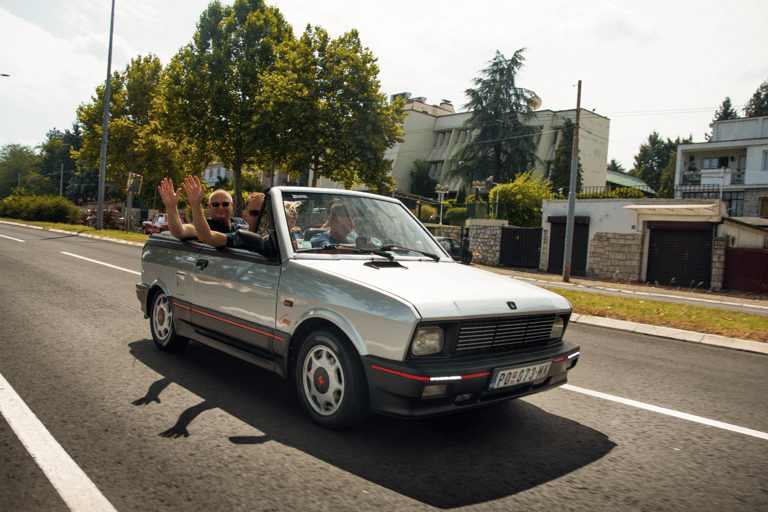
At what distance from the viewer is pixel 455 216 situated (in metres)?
39.5

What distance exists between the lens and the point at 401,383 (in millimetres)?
3105

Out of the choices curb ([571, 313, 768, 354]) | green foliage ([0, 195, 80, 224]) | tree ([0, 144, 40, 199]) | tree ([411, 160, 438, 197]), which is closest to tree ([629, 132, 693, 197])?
tree ([411, 160, 438, 197])

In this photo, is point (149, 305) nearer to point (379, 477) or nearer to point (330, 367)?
point (330, 367)

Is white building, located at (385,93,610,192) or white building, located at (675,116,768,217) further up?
white building, located at (385,93,610,192)

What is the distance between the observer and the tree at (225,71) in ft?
127

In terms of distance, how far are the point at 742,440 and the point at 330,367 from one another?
9.44 feet

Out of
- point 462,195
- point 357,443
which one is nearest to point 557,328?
point 357,443

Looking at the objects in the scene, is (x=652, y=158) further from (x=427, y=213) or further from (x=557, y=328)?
(x=557, y=328)

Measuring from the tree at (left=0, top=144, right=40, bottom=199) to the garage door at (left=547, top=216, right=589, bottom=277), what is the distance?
106479 millimetres

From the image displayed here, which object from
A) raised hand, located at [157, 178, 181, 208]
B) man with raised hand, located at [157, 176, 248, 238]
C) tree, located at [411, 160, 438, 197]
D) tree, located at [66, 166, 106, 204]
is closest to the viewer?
raised hand, located at [157, 178, 181, 208]

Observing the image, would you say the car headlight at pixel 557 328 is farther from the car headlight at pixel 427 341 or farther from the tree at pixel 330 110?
the tree at pixel 330 110

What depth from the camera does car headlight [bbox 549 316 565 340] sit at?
13.1 feet

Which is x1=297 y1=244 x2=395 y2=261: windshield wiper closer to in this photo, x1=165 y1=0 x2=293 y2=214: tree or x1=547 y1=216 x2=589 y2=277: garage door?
x1=547 y1=216 x2=589 y2=277: garage door

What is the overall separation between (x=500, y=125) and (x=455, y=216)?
11454 millimetres
